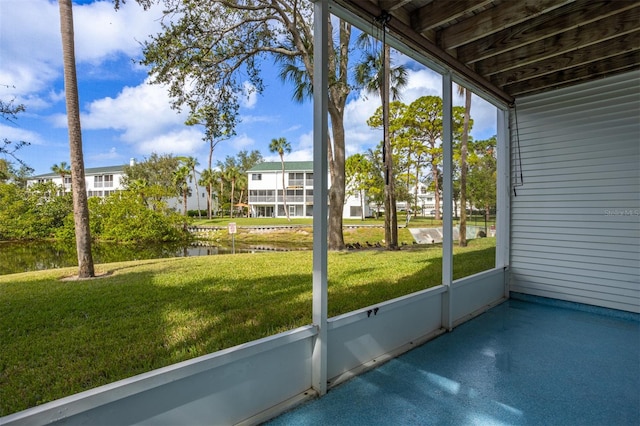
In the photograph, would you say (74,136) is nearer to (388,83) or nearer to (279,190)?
(388,83)

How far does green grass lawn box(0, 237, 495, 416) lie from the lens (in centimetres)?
210

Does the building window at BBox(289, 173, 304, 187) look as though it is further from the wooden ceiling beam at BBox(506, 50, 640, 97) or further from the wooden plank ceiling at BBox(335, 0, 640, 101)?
the wooden plank ceiling at BBox(335, 0, 640, 101)

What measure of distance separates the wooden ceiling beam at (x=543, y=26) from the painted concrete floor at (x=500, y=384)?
7.94ft

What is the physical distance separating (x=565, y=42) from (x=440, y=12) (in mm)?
1243

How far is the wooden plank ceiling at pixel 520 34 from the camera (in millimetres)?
2062

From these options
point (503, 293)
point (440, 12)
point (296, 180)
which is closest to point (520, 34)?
point (440, 12)

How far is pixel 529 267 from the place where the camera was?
378 cm

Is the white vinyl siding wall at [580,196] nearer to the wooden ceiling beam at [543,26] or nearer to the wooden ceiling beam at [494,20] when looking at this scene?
the wooden ceiling beam at [543,26]

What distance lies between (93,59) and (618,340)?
5.95 metres

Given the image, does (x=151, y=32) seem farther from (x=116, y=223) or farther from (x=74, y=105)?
(x=116, y=223)

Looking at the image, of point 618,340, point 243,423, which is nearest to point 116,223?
point 243,423

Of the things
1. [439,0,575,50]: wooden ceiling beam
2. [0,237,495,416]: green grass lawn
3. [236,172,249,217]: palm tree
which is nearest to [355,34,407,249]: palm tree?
[0,237,495,416]: green grass lawn

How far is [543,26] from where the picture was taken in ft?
7.64

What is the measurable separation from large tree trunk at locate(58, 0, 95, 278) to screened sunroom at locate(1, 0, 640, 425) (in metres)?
3.16
